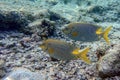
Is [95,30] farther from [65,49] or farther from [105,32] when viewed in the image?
[65,49]

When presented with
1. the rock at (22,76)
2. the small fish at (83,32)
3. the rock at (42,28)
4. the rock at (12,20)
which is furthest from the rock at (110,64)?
the rock at (12,20)

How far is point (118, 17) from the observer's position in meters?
10.0

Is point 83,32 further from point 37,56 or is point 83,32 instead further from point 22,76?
point 37,56

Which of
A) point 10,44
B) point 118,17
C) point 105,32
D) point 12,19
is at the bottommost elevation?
point 118,17

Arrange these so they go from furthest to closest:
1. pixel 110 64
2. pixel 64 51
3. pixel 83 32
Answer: pixel 110 64, pixel 83 32, pixel 64 51

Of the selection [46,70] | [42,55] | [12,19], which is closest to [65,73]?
[46,70]

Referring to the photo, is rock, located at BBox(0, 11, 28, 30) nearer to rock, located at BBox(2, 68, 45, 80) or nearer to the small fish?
rock, located at BBox(2, 68, 45, 80)

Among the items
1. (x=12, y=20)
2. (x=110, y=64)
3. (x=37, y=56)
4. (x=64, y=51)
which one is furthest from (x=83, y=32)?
(x=12, y=20)

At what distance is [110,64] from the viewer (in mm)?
3660

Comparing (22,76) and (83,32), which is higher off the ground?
(83,32)

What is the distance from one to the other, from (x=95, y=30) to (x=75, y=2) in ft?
31.9

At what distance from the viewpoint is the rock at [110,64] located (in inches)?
143

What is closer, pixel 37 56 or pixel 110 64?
pixel 110 64

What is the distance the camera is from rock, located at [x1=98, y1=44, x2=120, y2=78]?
12.0 feet
